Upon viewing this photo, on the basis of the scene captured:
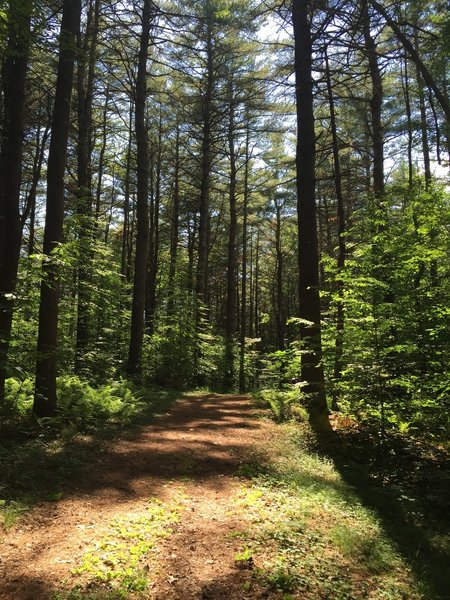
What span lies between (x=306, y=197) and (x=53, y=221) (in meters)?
4.91

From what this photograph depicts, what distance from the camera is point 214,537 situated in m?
3.77

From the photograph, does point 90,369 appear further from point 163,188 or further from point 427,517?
point 163,188

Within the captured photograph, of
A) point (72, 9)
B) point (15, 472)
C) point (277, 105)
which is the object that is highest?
point (277, 105)

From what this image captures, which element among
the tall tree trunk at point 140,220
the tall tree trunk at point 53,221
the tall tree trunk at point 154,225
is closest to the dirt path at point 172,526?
the tall tree trunk at point 53,221

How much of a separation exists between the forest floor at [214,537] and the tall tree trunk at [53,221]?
63.9 inches

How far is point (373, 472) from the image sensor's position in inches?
234

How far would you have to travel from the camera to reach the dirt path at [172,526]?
120 inches

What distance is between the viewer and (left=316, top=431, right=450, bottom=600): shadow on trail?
3.79 m

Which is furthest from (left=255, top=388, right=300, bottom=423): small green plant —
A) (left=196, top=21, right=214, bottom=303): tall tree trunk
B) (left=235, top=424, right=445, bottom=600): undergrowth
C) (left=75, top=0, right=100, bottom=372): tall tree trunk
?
(left=196, top=21, right=214, bottom=303): tall tree trunk

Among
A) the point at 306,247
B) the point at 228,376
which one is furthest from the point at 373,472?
the point at 228,376

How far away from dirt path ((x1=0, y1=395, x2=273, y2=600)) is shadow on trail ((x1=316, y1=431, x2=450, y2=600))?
1.43m

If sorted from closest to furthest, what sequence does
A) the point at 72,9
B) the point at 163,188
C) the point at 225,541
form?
1. the point at 225,541
2. the point at 72,9
3. the point at 163,188

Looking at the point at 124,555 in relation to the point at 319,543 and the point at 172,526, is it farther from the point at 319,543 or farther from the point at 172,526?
the point at 319,543

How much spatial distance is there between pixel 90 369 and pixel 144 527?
8055mm
